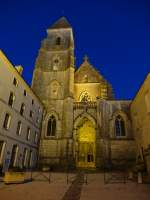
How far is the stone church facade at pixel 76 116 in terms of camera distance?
2278 cm

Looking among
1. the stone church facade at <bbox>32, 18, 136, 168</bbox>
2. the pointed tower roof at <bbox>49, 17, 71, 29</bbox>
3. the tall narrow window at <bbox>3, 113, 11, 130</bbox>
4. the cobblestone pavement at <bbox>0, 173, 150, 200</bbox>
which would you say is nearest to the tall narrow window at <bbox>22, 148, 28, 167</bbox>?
the stone church facade at <bbox>32, 18, 136, 168</bbox>

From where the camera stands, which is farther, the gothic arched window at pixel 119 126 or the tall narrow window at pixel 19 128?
the gothic arched window at pixel 119 126

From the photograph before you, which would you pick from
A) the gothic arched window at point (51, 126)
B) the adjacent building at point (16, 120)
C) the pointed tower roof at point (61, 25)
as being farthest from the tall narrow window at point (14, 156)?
the pointed tower roof at point (61, 25)

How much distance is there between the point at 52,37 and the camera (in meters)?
35.0

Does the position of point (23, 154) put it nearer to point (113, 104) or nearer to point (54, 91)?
point (54, 91)

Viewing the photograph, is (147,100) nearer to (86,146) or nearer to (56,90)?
(56,90)

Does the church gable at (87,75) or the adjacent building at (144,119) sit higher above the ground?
the church gable at (87,75)

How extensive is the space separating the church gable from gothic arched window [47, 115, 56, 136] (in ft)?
32.1

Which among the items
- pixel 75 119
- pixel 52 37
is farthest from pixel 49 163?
pixel 52 37

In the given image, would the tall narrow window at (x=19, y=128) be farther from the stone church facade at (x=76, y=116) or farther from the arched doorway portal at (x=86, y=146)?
the arched doorway portal at (x=86, y=146)

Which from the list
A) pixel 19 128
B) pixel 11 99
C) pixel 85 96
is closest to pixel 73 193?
pixel 11 99

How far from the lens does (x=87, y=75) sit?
32.6m

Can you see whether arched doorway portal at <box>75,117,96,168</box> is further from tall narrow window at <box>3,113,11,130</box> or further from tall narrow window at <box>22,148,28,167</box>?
tall narrow window at <box>3,113,11,130</box>

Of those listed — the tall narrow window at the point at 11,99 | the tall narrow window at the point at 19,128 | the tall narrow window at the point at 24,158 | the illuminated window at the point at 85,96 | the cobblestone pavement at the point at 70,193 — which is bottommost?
the cobblestone pavement at the point at 70,193
